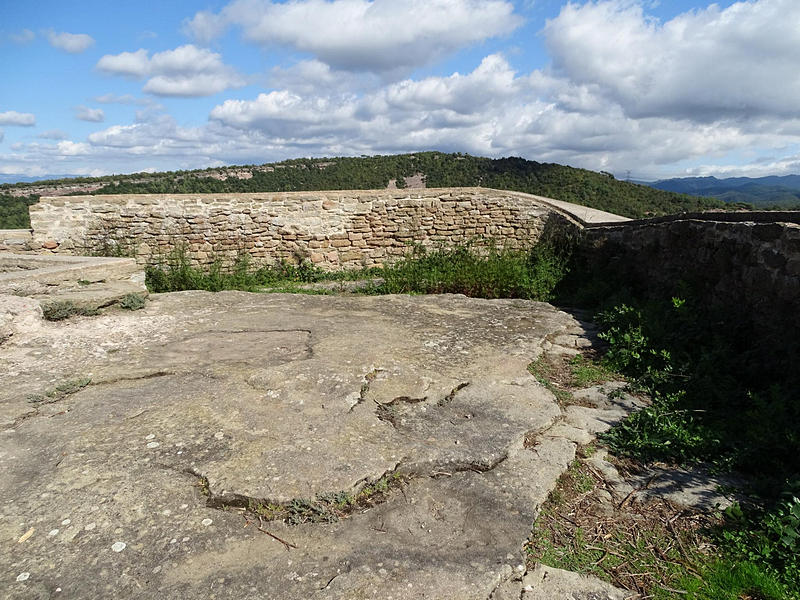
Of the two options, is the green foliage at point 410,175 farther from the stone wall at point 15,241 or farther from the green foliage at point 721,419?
the green foliage at point 721,419

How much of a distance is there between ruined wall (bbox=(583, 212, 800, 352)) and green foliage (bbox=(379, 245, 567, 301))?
985mm

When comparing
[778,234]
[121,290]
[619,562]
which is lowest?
[619,562]

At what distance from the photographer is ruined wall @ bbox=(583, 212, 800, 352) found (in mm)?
3508

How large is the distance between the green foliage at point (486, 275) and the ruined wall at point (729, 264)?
3.23 ft

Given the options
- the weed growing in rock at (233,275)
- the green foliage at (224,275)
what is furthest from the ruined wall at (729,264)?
the green foliage at (224,275)

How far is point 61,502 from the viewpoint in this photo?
7.01ft

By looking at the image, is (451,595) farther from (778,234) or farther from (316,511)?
(778,234)

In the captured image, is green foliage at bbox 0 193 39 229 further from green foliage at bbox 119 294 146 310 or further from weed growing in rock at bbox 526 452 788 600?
Answer: weed growing in rock at bbox 526 452 788 600

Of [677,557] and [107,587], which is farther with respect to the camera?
[677,557]

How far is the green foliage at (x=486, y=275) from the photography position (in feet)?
21.7

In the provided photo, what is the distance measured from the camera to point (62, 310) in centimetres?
459

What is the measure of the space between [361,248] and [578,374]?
240 inches

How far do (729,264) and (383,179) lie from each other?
1607 cm

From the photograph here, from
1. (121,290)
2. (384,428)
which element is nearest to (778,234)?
(384,428)
